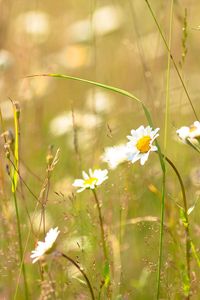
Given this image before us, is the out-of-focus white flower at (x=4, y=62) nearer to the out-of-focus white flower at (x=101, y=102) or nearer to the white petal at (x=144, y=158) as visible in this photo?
the out-of-focus white flower at (x=101, y=102)

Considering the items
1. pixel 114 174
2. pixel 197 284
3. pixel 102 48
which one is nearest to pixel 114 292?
pixel 197 284

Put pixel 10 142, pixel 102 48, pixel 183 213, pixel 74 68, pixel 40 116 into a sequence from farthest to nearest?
pixel 102 48 → pixel 74 68 → pixel 40 116 → pixel 10 142 → pixel 183 213

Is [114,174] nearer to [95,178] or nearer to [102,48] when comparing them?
[95,178]

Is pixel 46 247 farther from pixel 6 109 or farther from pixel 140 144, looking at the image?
pixel 6 109

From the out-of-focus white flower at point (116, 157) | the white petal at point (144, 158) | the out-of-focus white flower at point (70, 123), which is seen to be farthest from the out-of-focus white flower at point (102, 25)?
the white petal at point (144, 158)

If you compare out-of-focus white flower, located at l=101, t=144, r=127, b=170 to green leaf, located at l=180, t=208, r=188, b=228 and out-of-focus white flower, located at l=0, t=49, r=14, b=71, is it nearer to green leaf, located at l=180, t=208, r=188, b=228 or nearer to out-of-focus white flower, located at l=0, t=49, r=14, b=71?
green leaf, located at l=180, t=208, r=188, b=228

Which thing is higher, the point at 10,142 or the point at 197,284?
the point at 10,142

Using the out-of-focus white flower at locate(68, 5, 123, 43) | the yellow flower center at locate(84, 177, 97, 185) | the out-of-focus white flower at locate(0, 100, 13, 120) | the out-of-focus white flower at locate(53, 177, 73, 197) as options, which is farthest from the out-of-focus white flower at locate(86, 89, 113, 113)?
the yellow flower center at locate(84, 177, 97, 185)

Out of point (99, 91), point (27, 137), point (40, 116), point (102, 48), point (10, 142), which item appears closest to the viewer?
point (10, 142)
